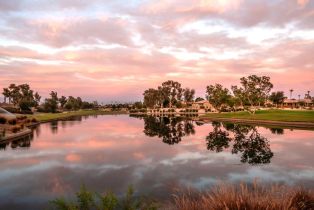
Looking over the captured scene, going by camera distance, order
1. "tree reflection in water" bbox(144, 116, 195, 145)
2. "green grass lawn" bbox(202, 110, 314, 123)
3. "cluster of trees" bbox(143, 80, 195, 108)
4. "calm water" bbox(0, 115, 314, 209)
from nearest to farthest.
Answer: "calm water" bbox(0, 115, 314, 209) → "tree reflection in water" bbox(144, 116, 195, 145) → "green grass lawn" bbox(202, 110, 314, 123) → "cluster of trees" bbox(143, 80, 195, 108)

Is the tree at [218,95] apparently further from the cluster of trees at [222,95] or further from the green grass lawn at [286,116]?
the green grass lawn at [286,116]

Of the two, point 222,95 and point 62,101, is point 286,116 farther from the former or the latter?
point 62,101

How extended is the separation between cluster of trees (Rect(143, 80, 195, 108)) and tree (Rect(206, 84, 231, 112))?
44.3 metres

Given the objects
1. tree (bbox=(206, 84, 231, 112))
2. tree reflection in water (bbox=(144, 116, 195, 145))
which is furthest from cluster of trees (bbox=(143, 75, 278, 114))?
tree reflection in water (bbox=(144, 116, 195, 145))

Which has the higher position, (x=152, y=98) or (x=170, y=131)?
(x=152, y=98)

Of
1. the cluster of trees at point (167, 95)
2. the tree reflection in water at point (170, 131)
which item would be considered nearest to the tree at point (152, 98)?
the cluster of trees at point (167, 95)

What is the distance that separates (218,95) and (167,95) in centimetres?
5521

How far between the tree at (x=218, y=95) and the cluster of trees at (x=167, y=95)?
4426cm

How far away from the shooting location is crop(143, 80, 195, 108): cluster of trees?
506 ft

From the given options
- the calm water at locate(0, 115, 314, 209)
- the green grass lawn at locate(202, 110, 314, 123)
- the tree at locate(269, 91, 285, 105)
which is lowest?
the calm water at locate(0, 115, 314, 209)

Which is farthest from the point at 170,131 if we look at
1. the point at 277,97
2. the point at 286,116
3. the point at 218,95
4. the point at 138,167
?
the point at 277,97

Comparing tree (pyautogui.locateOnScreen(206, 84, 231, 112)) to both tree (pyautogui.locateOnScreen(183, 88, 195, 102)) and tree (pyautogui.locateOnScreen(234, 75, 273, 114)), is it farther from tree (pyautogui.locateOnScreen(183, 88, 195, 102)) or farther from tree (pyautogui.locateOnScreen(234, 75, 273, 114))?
tree (pyautogui.locateOnScreen(183, 88, 195, 102))

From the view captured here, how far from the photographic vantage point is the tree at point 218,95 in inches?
4008

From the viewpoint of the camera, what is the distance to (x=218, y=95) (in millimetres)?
101375
